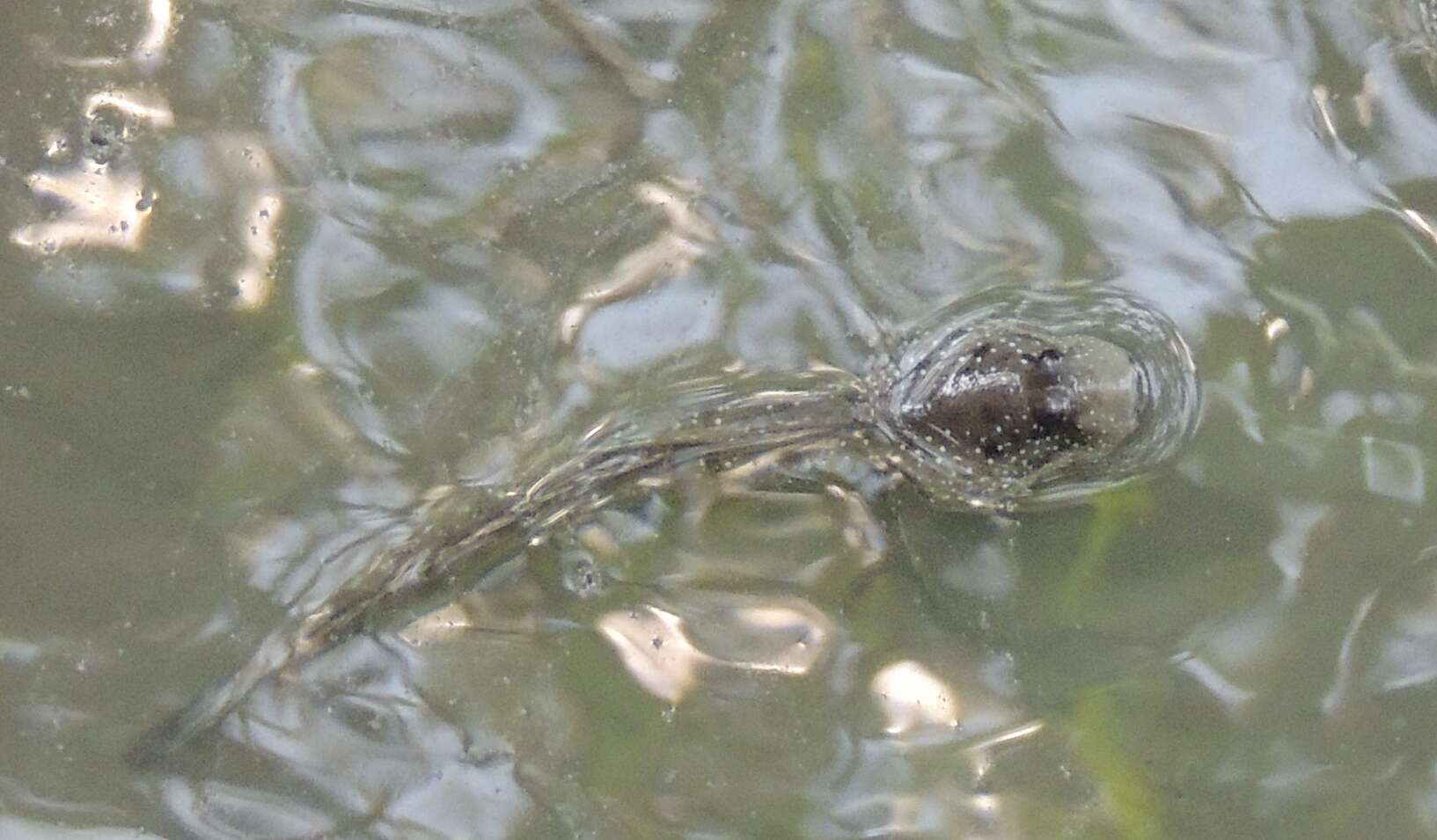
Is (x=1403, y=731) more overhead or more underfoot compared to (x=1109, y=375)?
more underfoot

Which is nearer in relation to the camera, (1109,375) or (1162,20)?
(1109,375)

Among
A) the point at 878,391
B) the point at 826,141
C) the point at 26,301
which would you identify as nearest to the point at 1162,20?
the point at 826,141

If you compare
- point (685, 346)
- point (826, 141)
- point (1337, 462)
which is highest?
point (826, 141)

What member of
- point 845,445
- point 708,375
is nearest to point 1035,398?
point 845,445

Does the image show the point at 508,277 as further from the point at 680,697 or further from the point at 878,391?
the point at 680,697

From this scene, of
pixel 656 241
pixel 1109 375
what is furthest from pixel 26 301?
pixel 1109 375
